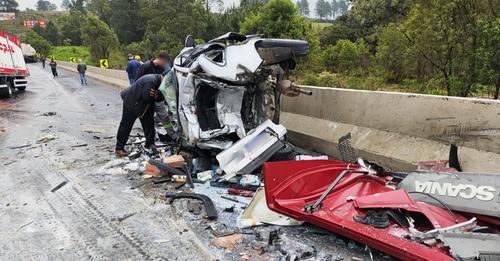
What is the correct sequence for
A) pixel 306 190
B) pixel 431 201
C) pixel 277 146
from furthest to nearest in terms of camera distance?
pixel 277 146, pixel 306 190, pixel 431 201

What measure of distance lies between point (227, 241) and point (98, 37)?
49048 millimetres

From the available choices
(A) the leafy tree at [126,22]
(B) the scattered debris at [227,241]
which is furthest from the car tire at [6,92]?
(A) the leafy tree at [126,22]

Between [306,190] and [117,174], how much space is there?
2827mm

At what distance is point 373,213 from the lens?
2961 millimetres

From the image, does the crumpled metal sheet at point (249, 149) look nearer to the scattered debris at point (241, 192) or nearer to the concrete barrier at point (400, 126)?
the scattered debris at point (241, 192)

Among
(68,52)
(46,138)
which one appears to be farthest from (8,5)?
(46,138)

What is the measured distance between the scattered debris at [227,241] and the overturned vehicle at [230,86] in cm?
181

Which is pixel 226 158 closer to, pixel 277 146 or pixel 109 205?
pixel 277 146

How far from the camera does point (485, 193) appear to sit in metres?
2.77

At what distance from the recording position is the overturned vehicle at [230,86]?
4910 mm

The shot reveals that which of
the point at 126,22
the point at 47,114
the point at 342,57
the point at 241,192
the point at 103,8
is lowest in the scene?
the point at 47,114

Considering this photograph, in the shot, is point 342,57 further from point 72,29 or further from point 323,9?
point 323,9

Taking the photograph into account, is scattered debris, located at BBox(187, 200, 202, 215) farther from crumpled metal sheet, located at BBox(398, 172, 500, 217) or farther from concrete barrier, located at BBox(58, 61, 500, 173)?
concrete barrier, located at BBox(58, 61, 500, 173)

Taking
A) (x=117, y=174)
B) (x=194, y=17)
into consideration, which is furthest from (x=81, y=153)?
(x=194, y=17)
